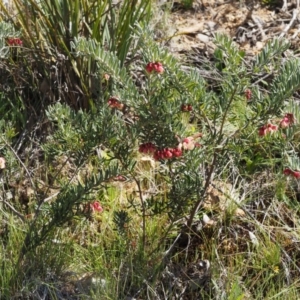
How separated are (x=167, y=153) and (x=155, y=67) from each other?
309 millimetres

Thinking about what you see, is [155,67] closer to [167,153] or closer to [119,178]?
[167,153]

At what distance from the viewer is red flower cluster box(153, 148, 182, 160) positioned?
2.34 metres

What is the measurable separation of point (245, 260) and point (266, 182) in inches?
18.2

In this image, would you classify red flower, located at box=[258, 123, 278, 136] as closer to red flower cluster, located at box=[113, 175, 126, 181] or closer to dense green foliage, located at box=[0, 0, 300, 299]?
dense green foliage, located at box=[0, 0, 300, 299]

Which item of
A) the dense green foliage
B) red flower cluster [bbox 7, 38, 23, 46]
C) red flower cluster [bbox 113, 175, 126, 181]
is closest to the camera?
the dense green foliage

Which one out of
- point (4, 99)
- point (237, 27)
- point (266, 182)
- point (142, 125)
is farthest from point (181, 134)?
point (237, 27)

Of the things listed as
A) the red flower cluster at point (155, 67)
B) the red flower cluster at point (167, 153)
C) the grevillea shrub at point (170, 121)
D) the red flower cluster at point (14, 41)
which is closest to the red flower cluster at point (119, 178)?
the grevillea shrub at point (170, 121)

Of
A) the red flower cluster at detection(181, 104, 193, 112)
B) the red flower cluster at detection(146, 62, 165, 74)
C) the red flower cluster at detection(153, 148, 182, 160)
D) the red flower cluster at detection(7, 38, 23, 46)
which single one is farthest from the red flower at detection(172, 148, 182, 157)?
the red flower cluster at detection(7, 38, 23, 46)

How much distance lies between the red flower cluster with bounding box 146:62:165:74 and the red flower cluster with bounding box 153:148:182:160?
0.29 metres

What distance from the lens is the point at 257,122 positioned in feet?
7.88

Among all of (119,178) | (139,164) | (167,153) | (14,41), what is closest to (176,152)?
(167,153)

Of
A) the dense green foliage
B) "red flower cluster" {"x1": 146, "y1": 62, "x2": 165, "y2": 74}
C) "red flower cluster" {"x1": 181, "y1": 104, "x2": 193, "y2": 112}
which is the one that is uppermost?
"red flower cluster" {"x1": 146, "y1": 62, "x2": 165, "y2": 74}

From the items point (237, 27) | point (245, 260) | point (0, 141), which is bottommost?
point (245, 260)

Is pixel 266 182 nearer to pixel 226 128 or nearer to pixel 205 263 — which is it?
pixel 226 128
